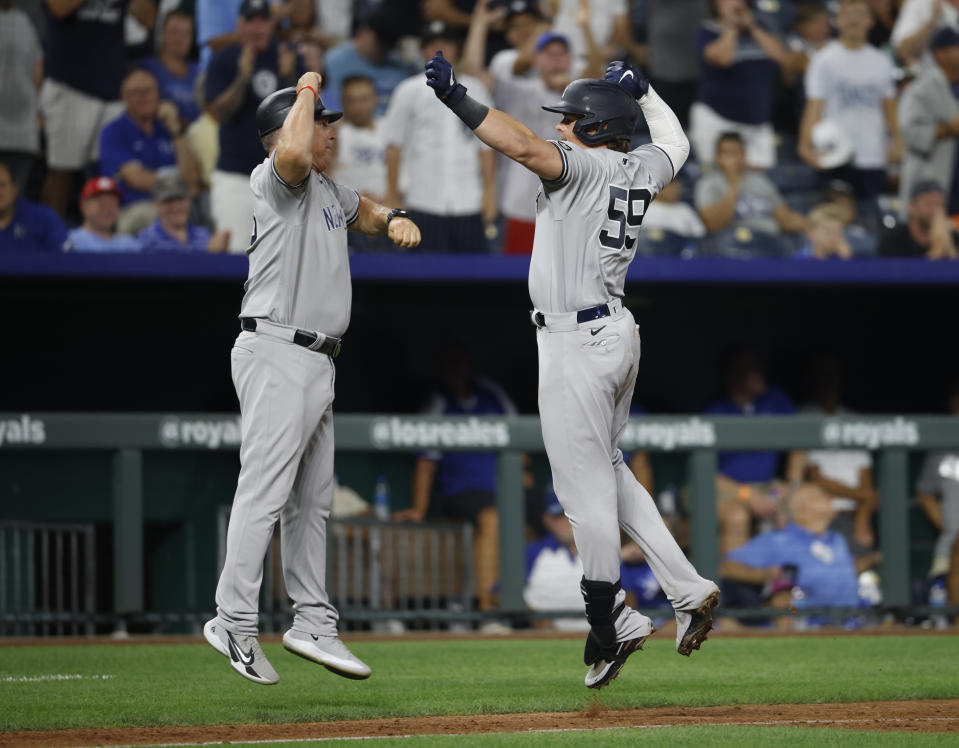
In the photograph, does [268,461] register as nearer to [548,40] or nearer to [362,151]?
[362,151]

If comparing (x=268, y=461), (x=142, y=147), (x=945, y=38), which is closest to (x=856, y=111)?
(x=945, y=38)

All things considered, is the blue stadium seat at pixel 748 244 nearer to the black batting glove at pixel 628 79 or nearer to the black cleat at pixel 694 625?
the black batting glove at pixel 628 79

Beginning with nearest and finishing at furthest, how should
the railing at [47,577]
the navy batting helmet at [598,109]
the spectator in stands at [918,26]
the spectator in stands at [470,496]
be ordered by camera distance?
the navy batting helmet at [598,109] < the railing at [47,577] < the spectator in stands at [470,496] < the spectator in stands at [918,26]

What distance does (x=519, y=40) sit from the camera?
10727 millimetres

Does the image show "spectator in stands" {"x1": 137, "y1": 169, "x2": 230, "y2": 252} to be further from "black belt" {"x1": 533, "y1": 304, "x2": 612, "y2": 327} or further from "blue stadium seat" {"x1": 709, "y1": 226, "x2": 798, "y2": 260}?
"black belt" {"x1": 533, "y1": 304, "x2": 612, "y2": 327}

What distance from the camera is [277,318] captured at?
4.74 meters

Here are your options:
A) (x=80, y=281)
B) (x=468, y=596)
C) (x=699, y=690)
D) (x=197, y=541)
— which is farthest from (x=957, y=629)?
(x=80, y=281)

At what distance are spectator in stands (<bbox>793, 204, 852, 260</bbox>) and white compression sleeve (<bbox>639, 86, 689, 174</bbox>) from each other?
18.4 feet

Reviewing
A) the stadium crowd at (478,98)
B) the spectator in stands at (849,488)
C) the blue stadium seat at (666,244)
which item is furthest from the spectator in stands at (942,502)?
the blue stadium seat at (666,244)

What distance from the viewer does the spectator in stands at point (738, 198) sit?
10703 millimetres

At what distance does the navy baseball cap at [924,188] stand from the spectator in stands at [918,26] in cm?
100

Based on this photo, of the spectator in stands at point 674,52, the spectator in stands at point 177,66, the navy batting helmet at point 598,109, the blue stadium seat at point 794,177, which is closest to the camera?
the navy batting helmet at point 598,109

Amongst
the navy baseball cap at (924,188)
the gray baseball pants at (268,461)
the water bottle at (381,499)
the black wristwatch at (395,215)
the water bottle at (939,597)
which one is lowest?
the water bottle at (939,597)

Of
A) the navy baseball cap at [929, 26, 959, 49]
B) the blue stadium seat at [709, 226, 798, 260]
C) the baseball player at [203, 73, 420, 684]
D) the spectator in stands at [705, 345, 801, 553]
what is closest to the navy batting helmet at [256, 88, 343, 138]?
the baseball player at [203, 73, 420, 684]
